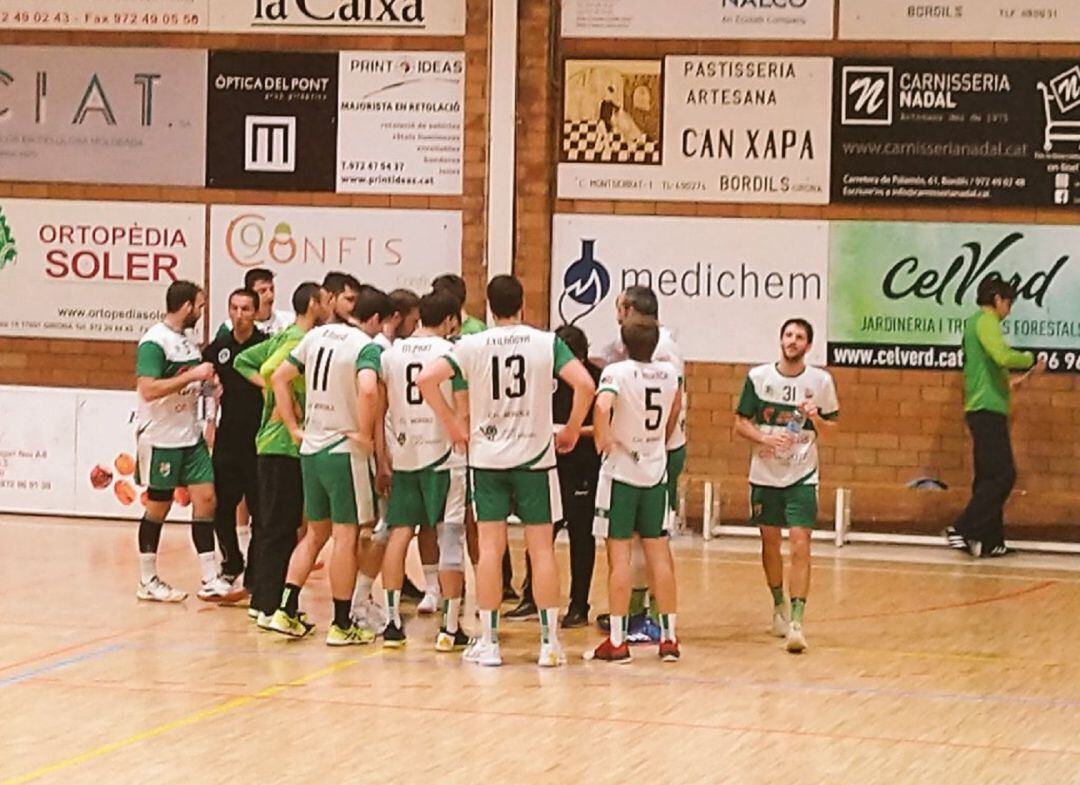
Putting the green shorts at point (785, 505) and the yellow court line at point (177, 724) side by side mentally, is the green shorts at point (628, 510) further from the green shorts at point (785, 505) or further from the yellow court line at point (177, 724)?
the yellow court line at point (177, 724)

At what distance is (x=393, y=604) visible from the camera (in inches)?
407

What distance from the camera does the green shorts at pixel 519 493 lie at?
9789 millimetres

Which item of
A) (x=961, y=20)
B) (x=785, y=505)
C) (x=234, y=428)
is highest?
(x=961, y=20)

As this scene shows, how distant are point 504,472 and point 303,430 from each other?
1.29 m

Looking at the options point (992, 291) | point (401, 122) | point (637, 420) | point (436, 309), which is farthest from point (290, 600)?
point (401, 122)

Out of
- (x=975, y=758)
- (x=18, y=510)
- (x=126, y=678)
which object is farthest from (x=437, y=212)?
A: (x=975, y=758)

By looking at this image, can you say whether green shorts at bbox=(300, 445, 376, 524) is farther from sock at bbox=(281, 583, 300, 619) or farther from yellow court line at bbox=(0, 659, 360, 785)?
yellow court line at bbox=(0, 659, 360, 785)

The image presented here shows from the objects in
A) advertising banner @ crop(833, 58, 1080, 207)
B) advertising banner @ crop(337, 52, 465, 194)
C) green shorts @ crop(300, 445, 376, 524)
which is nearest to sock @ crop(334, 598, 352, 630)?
green shorts @ crop(300, 445, 376, 524)

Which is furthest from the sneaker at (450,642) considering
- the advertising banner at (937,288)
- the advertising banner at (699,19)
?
the advertising banner at (699,19)

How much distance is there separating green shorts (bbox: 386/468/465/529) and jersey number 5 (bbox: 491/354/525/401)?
67 cm

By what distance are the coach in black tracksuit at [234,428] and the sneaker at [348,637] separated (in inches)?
56.1

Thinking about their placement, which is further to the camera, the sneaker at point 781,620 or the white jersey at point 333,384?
the sneaker at point 781,620

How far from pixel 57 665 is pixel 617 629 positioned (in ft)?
9.34

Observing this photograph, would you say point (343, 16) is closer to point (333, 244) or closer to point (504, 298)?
point (333, 244)
